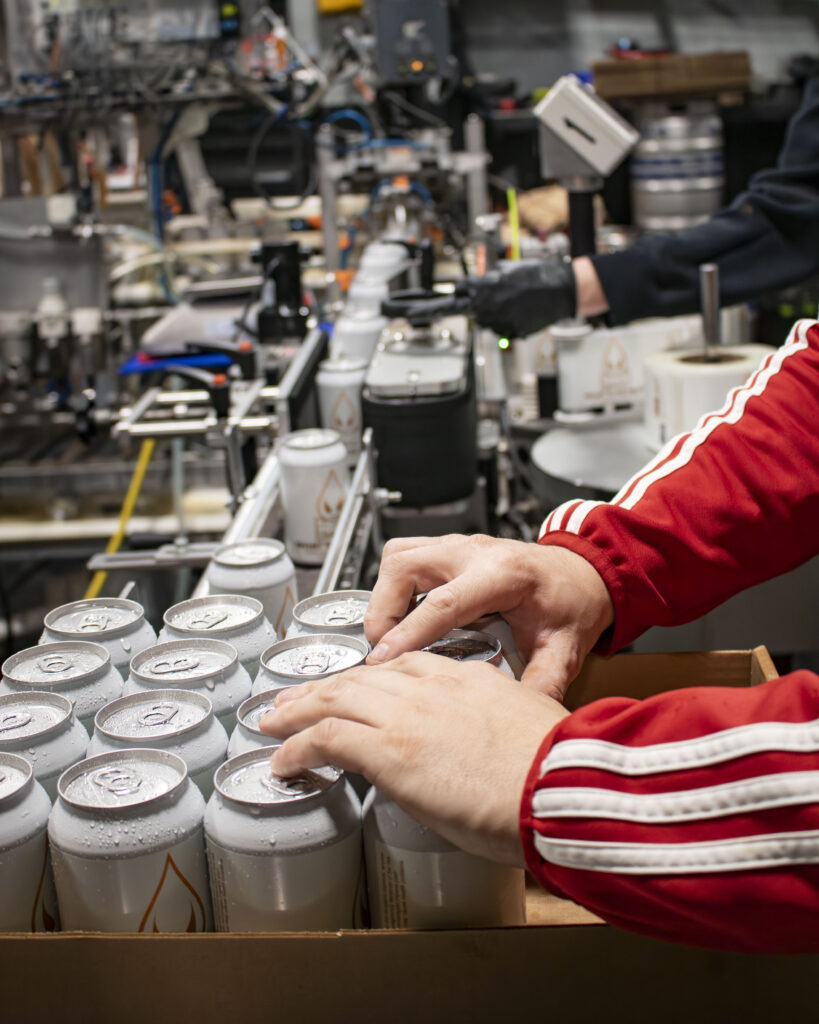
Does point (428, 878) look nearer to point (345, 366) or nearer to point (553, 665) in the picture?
point (553, 665)

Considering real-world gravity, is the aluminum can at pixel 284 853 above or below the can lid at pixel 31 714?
below

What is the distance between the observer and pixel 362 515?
1.65 meters

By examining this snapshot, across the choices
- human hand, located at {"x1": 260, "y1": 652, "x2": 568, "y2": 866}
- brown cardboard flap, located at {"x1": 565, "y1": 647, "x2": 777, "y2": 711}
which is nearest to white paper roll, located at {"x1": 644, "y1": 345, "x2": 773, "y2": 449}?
brown cardboard flap, located at {"x1": 565, "y1": 647, "x2": 777, "y2": 711}

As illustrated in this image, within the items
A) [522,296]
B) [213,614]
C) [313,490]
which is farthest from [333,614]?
[522,296]

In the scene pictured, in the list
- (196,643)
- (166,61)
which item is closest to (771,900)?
(196,643)

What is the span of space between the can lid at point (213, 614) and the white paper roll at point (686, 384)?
1.07 metres

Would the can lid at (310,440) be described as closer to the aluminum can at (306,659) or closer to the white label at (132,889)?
the aluminum can at (306,659)

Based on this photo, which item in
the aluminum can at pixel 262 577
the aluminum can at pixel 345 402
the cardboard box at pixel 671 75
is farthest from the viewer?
the cardboard box at pixel 671 75

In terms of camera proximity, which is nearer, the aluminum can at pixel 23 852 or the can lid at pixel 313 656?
the aluminum can at pixel 23 852

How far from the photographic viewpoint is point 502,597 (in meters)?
0.97

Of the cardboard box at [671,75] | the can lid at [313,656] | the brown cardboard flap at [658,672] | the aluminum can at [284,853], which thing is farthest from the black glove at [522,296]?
the cardboard box at [671,75]

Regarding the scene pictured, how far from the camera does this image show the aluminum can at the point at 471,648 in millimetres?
892

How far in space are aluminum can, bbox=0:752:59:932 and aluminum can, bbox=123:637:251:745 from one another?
0.44 ft

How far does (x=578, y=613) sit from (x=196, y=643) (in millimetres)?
349
